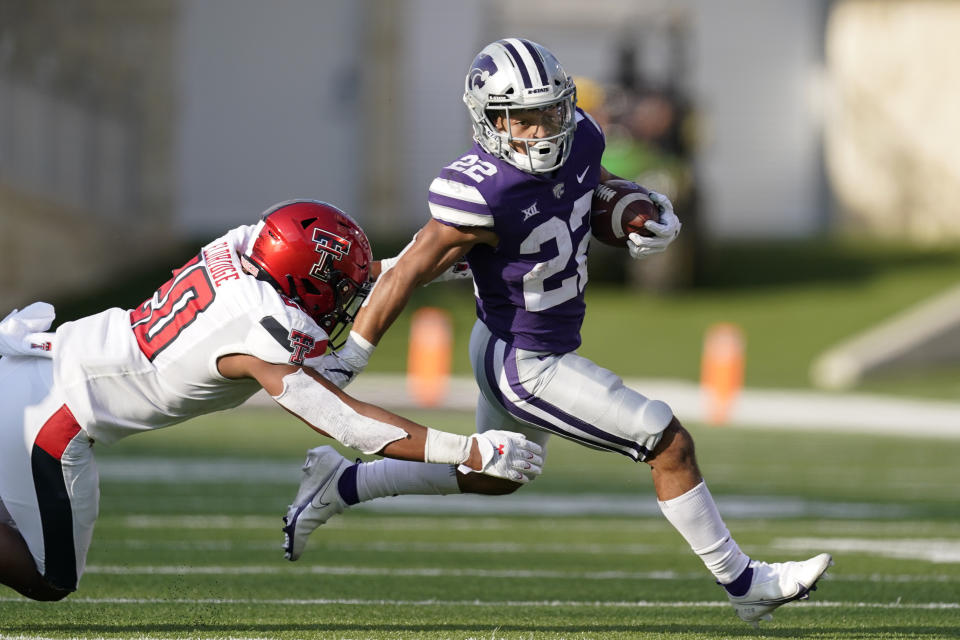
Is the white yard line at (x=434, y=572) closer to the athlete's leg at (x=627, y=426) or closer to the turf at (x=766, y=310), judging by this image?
the athlete's leg at (x=627, y=426)

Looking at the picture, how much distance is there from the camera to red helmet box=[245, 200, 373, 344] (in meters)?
4.39

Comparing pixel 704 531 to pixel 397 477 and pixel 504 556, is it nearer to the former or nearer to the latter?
pixel 397 477

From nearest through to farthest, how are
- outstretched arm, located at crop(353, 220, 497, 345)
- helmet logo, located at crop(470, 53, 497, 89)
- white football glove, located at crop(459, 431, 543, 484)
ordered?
white football glove, located at crop(459, 431, 543, 484)
outstretched arm, located at crop(353, 220, 497, 345)
helmet logo, located at crop(470, 53, 497, 89)

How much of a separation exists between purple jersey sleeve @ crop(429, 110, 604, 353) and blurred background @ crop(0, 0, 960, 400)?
14.4 m

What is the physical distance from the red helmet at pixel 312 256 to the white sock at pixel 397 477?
2.59 feet

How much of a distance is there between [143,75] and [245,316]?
62.6ft

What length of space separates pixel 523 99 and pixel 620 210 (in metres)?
0.48

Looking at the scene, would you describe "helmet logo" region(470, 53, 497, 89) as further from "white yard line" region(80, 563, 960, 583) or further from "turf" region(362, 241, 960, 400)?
"turf" region(362, 241, 960, 400)

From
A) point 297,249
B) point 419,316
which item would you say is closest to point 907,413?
point 419,316

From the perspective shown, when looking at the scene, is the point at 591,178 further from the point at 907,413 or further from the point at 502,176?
the point at 907,413

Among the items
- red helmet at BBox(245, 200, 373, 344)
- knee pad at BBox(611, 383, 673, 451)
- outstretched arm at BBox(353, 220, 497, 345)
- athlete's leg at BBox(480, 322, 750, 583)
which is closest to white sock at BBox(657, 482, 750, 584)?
athlete's leg at BBox(480, 322, 750, 583)

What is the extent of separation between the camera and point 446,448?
13.7 feet

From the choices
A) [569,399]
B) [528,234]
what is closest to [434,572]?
[569,399]

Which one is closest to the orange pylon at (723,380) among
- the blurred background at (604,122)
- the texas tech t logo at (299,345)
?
the blurred background at (604,122)
